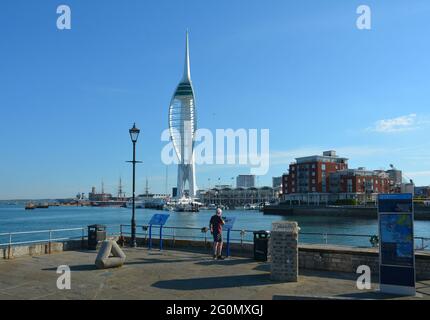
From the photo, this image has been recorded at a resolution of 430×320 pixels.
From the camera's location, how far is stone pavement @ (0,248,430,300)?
9.86 metres

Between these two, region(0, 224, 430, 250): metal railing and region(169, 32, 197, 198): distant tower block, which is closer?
region(0, 224, 430, 250): metal railing

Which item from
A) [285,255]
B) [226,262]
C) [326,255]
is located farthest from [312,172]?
[285,255]

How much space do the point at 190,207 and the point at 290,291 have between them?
186 metres

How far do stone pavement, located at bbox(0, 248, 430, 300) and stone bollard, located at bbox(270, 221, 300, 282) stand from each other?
336 millimetres

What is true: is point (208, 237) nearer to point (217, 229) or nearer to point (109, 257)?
point (217, 229)

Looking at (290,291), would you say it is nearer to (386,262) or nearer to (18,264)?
(386,262)

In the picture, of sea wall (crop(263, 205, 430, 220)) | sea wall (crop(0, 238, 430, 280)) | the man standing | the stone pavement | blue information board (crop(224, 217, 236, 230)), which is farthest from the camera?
sea wall (crop(263, 205, 430, 220))

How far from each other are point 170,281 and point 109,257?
3.51 metres

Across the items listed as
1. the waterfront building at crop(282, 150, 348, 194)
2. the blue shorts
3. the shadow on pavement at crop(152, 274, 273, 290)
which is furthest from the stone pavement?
the waterfront building at crop(282, 150, 348, 194)

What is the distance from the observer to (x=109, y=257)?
14.1 metres

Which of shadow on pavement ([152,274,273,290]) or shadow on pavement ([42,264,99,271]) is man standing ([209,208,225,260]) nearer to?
shadow on pavement ([152,274,273,290])

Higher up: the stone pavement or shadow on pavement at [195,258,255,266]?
the stone pavement

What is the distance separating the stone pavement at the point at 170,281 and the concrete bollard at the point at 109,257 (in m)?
0.34
